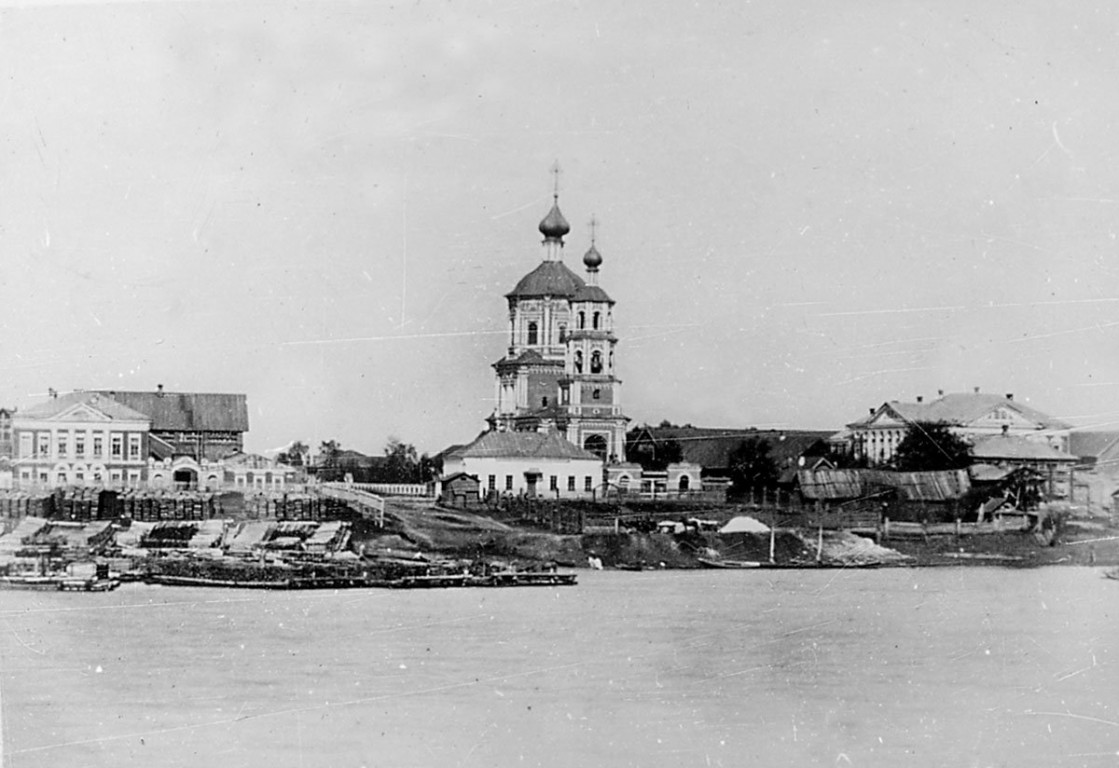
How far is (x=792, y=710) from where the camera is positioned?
6832 millimetres

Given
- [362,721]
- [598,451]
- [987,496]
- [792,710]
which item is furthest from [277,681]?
[987,496]

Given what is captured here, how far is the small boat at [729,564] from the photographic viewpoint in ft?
29.8

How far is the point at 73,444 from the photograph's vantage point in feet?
26.2

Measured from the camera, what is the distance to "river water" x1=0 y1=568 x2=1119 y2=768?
6598mm

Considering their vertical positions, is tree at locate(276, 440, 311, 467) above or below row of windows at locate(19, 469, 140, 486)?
above

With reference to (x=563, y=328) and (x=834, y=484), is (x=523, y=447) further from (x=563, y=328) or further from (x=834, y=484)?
(x=834, y=484)

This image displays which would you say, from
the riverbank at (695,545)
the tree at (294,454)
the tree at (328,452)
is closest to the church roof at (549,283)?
the tree at (328,452)

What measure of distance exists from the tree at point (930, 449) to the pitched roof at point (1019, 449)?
13 cm

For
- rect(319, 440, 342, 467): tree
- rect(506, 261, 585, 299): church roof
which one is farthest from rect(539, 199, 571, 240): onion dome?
rect(319, 440, 342, 467): tree

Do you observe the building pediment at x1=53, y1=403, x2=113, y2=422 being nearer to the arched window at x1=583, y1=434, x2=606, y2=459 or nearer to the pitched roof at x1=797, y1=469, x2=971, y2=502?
the arched window at x1=583, y1=434, x2=606, y2=459

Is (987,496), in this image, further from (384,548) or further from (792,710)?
(384,548)

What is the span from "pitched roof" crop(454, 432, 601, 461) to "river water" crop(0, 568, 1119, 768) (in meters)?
0.91

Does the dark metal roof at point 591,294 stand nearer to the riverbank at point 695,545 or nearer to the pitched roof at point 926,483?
the riverbank at point 695,545

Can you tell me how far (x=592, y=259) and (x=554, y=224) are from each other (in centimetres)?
34
